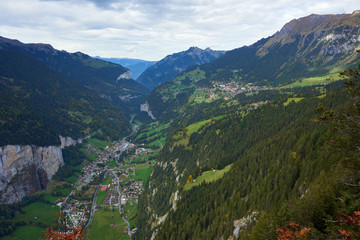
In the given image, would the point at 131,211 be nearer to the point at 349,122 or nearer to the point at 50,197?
the point at 50,197

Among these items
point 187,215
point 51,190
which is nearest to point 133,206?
point 187,215

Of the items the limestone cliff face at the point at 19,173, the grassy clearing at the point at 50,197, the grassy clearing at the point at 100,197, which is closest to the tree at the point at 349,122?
the grassy clearing at the point at 100,197

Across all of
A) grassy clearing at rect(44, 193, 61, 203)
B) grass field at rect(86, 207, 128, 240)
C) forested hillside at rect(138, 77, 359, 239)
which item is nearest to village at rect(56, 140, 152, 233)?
grass field at rect(86, 207, 128, 240)

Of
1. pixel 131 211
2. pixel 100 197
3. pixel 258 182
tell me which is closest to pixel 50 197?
pixel 100 197

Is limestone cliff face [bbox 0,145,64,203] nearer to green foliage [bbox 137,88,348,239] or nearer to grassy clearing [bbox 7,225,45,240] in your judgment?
grassy clearing [bbox 7,225,45,240]

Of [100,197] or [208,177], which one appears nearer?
[208,177]

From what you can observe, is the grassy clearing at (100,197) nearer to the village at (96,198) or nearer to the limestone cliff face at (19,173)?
the village at (96,198)
